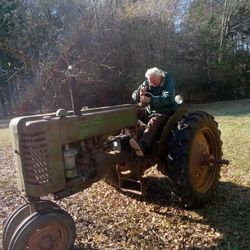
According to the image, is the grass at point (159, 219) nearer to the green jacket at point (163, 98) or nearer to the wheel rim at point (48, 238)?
the wheel rim at point (48, 238)

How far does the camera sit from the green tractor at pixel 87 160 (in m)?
2.88

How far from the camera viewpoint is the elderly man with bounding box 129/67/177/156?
393 centimetres

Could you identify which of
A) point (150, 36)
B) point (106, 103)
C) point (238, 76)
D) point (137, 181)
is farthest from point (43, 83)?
point (137, 181)

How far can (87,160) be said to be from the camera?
3.38 m

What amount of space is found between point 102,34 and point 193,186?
524 inches

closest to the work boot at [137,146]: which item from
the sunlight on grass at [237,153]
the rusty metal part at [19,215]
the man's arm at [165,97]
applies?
the man's arm at [165,97]

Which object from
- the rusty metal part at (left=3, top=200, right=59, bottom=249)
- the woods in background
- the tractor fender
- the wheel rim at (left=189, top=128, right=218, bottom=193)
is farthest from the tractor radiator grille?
the woods in background

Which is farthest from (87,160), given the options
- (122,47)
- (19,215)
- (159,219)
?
(122,47)

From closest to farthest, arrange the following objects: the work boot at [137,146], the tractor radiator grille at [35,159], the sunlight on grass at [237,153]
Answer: the tractor radiator grille at [35,159], the work boot at [137,146], the sunlight on grass at [237,153]

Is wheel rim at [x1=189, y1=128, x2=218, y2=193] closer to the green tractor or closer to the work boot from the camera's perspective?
the green tractor

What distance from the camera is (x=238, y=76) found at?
1888 centimetres

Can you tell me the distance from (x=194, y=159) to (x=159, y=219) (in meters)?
0.79

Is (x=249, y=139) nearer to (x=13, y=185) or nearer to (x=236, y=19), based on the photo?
(x=13, y=185)

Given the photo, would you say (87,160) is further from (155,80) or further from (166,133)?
(155,80)
